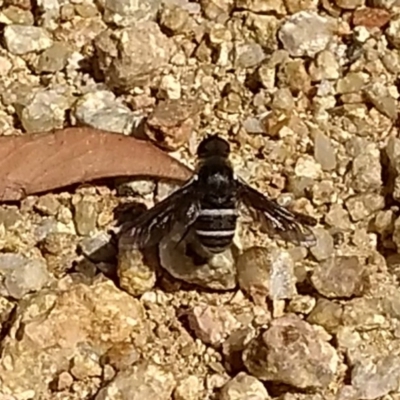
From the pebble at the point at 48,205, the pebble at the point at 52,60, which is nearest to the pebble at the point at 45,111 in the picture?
the pebble at the point at 52,60

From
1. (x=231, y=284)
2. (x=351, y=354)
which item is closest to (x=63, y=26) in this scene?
(x=231, y=284)

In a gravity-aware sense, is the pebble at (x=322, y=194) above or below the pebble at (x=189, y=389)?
above

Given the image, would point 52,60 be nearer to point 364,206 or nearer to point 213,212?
point 213,212

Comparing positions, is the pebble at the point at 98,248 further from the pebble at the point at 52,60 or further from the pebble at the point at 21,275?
the pebble at the point at 52,60

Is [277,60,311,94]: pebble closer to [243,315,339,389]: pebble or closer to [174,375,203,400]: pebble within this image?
[243,315,339,389]: pebble

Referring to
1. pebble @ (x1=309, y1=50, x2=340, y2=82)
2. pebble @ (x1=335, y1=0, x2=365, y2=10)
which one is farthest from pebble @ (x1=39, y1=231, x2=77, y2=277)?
pebble @ (x1=335, y1=0, x2=365, y2=10)
